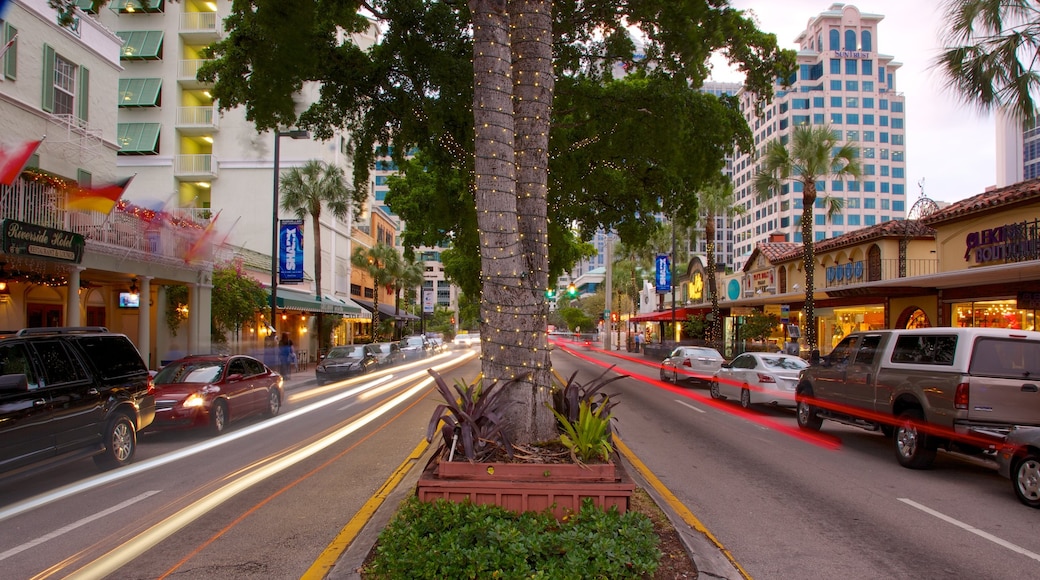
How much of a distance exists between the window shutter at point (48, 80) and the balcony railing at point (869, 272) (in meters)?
27.2

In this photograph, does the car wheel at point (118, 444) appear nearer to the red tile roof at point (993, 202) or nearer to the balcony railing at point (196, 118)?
the red tile roof at point (993, 202)

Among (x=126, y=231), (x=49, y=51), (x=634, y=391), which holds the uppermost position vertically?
(x=49, y=51)

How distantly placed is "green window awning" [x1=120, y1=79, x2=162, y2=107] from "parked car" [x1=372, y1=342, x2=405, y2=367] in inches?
621

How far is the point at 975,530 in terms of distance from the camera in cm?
643

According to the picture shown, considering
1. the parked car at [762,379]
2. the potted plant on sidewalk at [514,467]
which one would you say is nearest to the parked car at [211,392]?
the potted plant on sidewalk at [514,467]

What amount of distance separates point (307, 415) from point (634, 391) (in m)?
10.5

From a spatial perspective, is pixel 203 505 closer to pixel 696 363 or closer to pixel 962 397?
pixel 962 397

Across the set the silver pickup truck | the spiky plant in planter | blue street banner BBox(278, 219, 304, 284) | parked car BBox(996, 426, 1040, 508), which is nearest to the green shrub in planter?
the spiky plant in planter

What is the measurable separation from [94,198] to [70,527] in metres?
12.9

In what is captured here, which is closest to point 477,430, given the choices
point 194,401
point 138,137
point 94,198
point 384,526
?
point 384,526

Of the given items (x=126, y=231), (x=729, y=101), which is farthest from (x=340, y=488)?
(x=126, y=231)

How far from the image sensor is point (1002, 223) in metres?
19.6

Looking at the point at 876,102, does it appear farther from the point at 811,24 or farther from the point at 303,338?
the point at 303,338

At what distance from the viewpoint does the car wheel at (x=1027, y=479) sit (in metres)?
7.26
